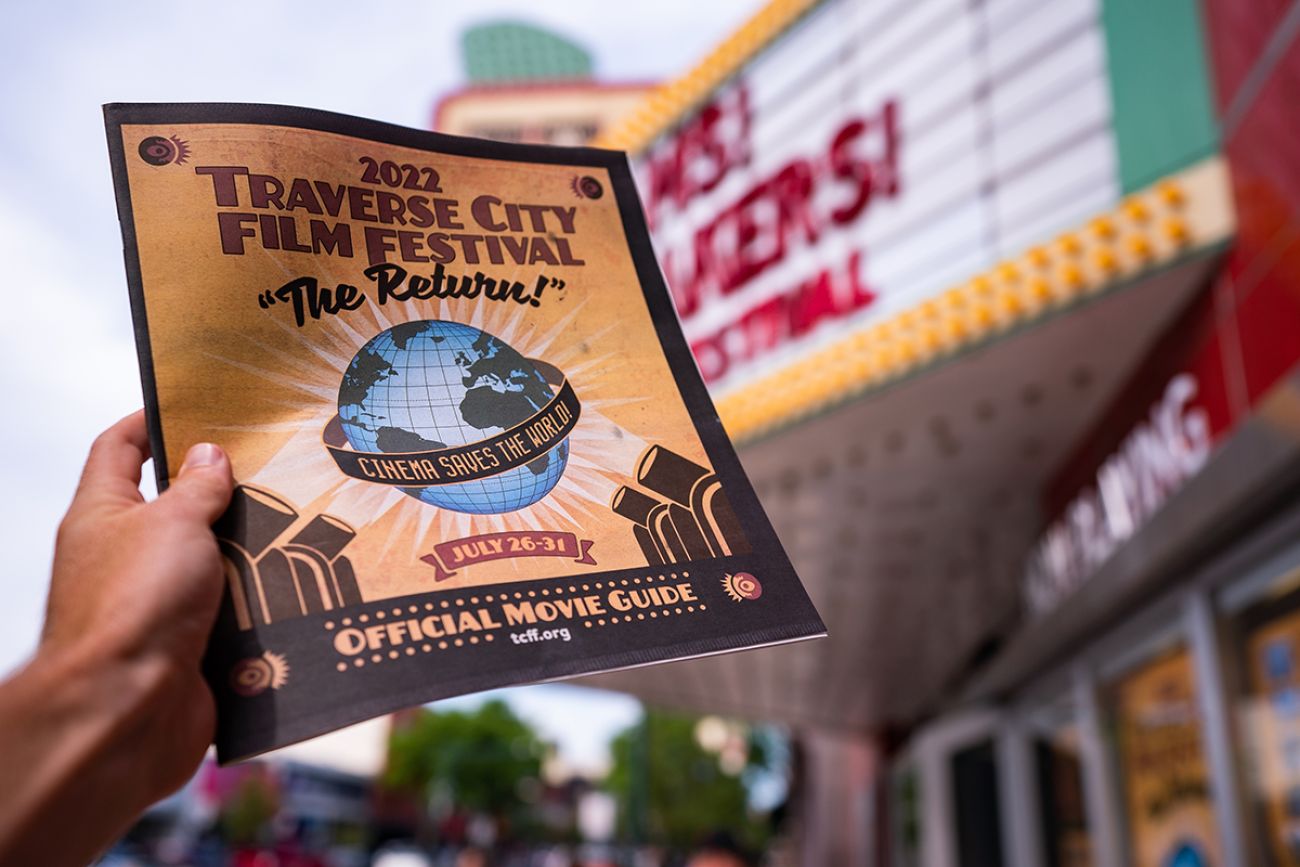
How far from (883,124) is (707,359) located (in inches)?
72.5

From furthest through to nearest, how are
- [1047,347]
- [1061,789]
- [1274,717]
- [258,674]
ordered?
[1061,789]
[1047,347]
[1274,717]
[258,674]

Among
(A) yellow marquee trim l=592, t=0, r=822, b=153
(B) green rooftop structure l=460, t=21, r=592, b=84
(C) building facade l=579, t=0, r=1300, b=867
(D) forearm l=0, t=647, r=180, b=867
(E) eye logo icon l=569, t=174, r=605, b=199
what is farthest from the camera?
(B) green rooftop structure l=460, t=21, r=592, b=84

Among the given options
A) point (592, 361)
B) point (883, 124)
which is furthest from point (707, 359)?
point (592, 361)

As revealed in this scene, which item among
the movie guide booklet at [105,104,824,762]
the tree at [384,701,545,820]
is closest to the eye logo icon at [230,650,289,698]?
the movie guide booklet at [105,104,824,762]

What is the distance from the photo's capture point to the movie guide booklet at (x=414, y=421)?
35.6 inches

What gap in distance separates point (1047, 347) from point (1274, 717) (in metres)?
1.73

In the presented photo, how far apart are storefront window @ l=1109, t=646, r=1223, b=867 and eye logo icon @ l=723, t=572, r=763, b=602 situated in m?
3.96

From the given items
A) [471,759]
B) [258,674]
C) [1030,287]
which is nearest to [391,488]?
[258,674]

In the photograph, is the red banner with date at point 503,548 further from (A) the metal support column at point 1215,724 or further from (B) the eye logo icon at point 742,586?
(A) the metal support column at point 1215,724

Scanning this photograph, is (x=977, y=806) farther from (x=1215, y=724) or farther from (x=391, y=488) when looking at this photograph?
(x=391, y=488)

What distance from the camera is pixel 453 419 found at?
1.06m

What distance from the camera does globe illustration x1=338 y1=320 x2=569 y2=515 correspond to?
3.38 feet

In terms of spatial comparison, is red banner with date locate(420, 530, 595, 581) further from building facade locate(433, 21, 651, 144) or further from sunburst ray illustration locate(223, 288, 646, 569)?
building facade locate(433, 21, 651, 144)

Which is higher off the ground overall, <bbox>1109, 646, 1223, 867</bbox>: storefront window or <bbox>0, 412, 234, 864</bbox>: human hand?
<bbox>0, 412, 234, 864</bbox>: human hand
